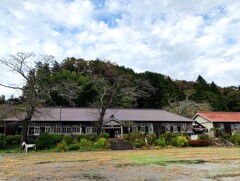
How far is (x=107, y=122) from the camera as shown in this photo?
122 ft

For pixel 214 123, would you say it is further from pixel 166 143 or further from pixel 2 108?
pixel 2 108

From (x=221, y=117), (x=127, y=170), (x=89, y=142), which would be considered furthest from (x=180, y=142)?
(x=127, y=170)

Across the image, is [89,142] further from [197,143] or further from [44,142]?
[197,143]

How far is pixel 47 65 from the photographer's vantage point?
1112 inches

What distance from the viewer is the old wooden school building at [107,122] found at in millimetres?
35562

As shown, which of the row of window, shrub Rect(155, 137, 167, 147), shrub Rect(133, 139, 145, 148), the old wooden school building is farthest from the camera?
the old wooden school building

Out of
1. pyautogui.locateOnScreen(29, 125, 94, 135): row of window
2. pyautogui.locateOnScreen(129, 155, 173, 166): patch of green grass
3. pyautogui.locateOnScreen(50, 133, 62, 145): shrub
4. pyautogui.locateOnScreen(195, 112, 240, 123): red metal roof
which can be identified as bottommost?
pyautogui.locateOnScreen(129, 155, 173, 166): patch of green grass

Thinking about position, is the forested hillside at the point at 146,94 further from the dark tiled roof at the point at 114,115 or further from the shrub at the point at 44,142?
the shrub at the point at 44,142

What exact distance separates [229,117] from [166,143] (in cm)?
1910

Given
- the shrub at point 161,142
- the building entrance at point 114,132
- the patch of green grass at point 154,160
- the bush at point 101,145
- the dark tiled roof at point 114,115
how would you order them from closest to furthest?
the patch of green grass at point 154,160, the bush at point 101,145, the shrub at point 161,142, the dark tiled roof at point 114,115, the building entrance at point 114,132

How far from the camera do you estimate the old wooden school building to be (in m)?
35.6

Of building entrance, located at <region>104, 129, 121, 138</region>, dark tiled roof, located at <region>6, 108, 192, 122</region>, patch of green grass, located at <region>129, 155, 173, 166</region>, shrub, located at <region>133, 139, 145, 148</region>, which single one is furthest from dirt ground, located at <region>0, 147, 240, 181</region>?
building entrance, located at <region>104, 129, 121, 138</region>

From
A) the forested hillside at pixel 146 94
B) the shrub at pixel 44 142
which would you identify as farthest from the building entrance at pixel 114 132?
the shrub at pixel 44 142

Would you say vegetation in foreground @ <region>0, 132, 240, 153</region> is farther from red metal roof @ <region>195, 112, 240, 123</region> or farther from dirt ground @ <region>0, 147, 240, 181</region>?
dirt ground @ <region>0, 147, 240, 181</region>
